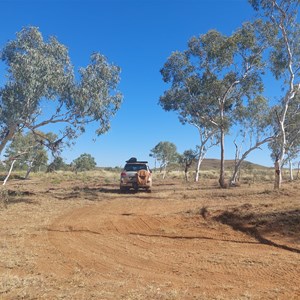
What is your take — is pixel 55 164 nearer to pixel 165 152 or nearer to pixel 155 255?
pixel 165 152

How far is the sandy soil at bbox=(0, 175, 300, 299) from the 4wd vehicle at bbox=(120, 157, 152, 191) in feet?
35.0

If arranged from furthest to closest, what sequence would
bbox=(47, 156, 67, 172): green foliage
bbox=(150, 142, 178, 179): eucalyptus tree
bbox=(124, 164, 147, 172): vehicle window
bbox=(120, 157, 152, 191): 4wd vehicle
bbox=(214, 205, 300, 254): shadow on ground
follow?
bbox=(150, 142, 178, 179): eucalyptus tree
bbox=(124, 164, 147, 172): vehicle window
bbox=(120, 157, 152, 191): 4wd vehicle
bbox=(47, 156, 67, 172): green foliage
bbox=(214, 205, 300, 254): shadow on ground

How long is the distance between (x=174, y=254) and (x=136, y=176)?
632 inches

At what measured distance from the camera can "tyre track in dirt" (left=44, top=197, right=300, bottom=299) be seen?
588 cm

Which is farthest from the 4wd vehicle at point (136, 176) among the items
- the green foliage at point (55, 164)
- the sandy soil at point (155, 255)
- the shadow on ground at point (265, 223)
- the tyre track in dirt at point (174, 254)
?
the shadow on ground at point (265, 223)

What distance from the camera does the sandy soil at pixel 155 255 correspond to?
5426mm

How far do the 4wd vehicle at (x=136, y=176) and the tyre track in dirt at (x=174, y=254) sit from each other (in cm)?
1158

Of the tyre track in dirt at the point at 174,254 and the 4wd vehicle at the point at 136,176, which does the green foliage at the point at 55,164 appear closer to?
the 4wd vehicle at the point at 136,176

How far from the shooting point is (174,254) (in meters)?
7.58

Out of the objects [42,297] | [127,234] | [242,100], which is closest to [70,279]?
[42,297]

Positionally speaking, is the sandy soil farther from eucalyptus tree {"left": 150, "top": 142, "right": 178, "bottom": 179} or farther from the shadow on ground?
eucalyptus tree {"left": 150, "top": 142, "right": 178, "bottom": 179}

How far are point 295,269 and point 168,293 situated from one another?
254 cm

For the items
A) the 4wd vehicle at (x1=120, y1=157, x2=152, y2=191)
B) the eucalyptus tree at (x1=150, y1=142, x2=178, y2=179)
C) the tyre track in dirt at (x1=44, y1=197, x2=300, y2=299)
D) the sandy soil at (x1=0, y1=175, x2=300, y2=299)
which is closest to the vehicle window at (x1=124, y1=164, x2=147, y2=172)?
the 4wd vehicle at (x1=120, y1=157, x2=152, y2=191)

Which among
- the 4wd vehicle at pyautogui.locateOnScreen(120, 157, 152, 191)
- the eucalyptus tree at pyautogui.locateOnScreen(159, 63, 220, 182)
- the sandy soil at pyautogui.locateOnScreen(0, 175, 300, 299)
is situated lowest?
the sandy soil at pyautogui.locateOnScreen(0, 175, 300, 299)
